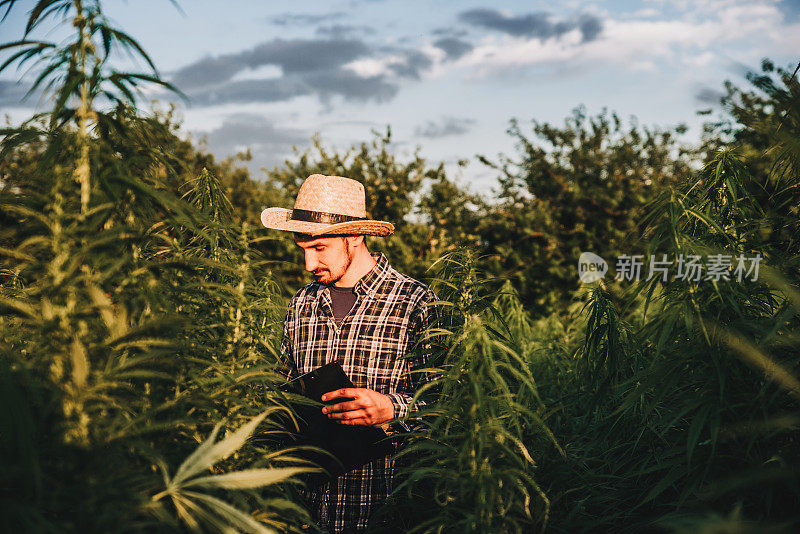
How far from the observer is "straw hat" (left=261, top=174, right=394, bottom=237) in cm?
298

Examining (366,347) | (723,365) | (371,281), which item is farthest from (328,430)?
(723,365)

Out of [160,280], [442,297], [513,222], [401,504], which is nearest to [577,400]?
[442,297]

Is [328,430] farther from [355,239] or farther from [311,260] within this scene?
[355,239]

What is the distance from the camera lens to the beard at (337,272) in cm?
300

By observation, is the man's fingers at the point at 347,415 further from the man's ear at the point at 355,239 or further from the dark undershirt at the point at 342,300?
the man's ear at the point at 355,239

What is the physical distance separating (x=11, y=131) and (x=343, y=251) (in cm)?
176

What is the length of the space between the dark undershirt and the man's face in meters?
0.10

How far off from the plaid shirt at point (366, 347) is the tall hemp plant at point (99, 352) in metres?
0.90

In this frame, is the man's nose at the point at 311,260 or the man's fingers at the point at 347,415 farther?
the man's nose at the point at 311,260

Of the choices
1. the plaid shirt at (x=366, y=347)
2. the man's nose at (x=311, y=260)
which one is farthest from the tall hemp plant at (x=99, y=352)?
the man's nose at (x=311, y=260)

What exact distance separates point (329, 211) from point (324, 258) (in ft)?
0.85

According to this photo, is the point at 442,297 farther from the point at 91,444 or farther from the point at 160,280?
the point at 91,444

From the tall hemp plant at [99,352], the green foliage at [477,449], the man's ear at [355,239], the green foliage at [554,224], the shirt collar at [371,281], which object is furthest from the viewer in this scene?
the green foliage at [554,224]

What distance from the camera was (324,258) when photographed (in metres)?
3.01
